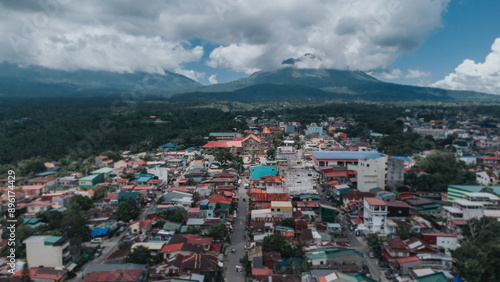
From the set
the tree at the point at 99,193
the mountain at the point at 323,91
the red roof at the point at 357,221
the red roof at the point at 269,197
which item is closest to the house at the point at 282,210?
the red roof at the point at 269,197

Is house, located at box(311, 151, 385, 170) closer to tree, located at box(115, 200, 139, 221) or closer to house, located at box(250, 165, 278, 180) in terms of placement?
house, located at box(250, 165, 278, 180)

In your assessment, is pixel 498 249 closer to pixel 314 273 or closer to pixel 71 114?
pixel 314 273

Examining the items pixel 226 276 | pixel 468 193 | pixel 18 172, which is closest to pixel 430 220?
pixel 468 193

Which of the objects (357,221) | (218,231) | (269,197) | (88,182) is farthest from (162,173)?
(357,221)

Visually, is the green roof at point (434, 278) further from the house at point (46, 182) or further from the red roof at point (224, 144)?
the red roof at point (224, 144)

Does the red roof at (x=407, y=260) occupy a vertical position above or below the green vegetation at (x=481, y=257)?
below

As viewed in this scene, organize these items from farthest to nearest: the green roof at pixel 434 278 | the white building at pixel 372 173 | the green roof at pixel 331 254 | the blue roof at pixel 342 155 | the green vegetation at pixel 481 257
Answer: the blue roof at pixel 342 155
the white building at pixel 372 173
the green roof at pixel 331 254
the green vegetation at pixel 481 257
the green roof at pixel 434 278
